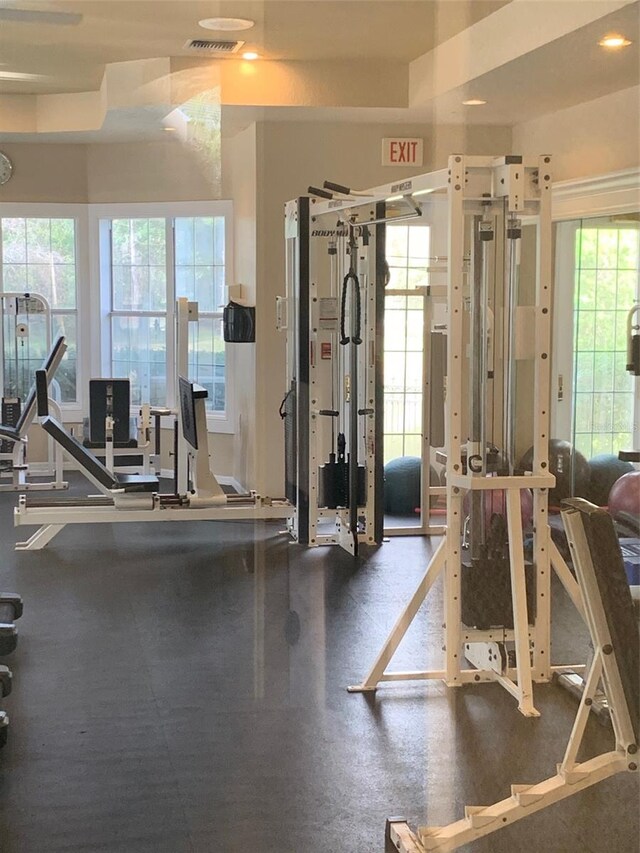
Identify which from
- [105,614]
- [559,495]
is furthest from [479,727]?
[559,495]

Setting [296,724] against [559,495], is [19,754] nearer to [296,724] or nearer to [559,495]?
[296,724]

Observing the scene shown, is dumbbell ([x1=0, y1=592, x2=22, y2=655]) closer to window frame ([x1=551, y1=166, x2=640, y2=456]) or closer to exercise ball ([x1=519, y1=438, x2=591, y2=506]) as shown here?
exercise ball ([x1=519, y1=438, x2=591, y2=506])

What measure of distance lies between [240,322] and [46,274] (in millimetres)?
1141

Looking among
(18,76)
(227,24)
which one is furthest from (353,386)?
(18,76)

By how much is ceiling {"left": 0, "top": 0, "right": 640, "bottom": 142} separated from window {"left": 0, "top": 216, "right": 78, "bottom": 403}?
1.69 feet

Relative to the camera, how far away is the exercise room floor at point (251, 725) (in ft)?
7.73

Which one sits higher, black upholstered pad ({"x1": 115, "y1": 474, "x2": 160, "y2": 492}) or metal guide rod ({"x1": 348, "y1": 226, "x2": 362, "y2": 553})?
metal guide rod ({"x1": 348, "y1": 226, "x2": 362, "y2": 553})

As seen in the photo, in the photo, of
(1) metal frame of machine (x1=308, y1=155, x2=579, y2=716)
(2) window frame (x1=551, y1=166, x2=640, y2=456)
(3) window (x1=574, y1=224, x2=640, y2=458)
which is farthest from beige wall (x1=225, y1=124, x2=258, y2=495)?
(1) metal frame of machine (x1=308, y1=155, x2=579, y2=716)

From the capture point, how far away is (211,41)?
476 cm

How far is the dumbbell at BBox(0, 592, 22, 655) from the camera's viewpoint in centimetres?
327

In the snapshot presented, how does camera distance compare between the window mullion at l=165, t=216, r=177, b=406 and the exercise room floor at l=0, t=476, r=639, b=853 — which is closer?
the exercise room floor at l=0, t=476, r=639, b=853

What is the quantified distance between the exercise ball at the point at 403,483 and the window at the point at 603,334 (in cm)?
94

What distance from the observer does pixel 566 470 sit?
4.73m

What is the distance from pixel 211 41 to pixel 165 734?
3.33 metres
